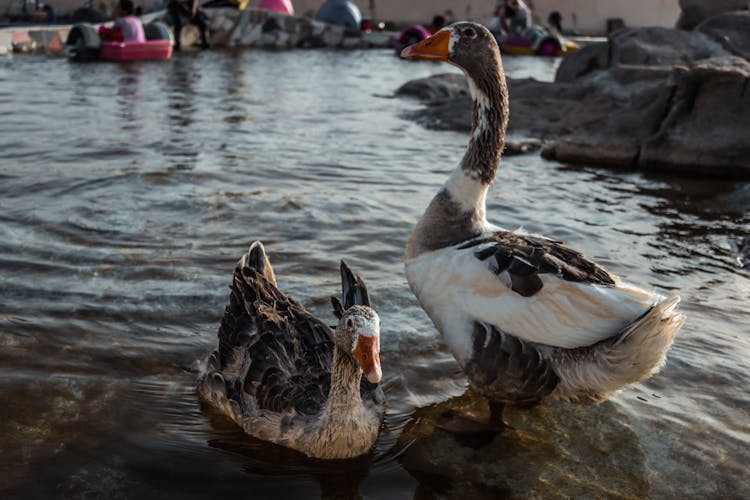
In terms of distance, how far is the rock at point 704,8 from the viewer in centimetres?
1934

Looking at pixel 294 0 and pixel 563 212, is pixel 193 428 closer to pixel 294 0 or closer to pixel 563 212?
pixel 563 212

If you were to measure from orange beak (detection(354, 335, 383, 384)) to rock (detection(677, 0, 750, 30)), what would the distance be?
731 inches

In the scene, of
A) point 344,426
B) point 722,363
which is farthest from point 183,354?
point 722,363

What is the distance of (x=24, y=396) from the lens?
424 centimetres

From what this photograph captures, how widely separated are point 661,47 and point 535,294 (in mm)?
13638

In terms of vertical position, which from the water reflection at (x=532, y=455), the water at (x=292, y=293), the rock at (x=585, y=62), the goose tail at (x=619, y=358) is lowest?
the water reflection at (x=532, y=455)

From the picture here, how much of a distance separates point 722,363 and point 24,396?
4181 mm

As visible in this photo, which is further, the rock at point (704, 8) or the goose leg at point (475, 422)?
the rock at point (704, 8)

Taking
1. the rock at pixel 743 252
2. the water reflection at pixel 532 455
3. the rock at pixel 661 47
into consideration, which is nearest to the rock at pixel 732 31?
the rock at pixel 661 47

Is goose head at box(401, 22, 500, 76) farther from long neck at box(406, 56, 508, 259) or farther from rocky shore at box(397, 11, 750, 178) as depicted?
rocky shore at box(397, 11, 750, 178)

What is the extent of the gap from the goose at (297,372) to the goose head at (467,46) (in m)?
1.44

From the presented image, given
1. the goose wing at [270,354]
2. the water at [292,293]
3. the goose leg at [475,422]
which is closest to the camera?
the water at [292,293]

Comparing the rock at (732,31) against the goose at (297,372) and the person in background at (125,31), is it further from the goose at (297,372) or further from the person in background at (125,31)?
the person in background at (125,31)

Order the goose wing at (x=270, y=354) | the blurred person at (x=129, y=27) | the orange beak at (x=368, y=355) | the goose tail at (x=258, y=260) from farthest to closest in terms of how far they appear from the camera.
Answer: the blurred person at (x=129, y=27) < the goose tail at (x=258, y=260) < the goose wing at (x=270, y=354) < the orange beak at (x=368, y=355)
